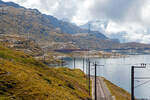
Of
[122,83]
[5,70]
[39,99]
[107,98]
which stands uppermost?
[5,70]

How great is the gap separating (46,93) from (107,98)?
32.9 m

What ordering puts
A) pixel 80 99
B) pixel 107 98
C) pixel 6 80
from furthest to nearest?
pixel 107 98, pixel 80 99, pixel 6 80

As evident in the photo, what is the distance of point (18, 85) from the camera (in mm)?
34000

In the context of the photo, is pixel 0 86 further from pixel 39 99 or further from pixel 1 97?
pixel 39 99

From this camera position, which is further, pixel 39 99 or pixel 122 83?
pixel 122 83

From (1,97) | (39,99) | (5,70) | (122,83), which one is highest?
(5,70)

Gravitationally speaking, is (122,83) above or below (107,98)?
below

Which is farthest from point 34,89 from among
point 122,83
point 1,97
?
point 122,83

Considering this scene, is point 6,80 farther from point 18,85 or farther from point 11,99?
point 11,99

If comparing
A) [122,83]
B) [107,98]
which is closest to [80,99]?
[107,98]

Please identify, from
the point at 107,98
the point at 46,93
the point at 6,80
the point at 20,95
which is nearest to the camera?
the point at 20,95

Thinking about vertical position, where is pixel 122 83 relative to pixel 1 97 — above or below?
below

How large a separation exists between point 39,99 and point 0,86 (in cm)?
827

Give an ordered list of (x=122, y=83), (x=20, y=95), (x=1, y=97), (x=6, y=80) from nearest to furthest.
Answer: (x=1, y=97) < (x=20, y=95) < (x=6, y=80) < (x=122, y=83)
